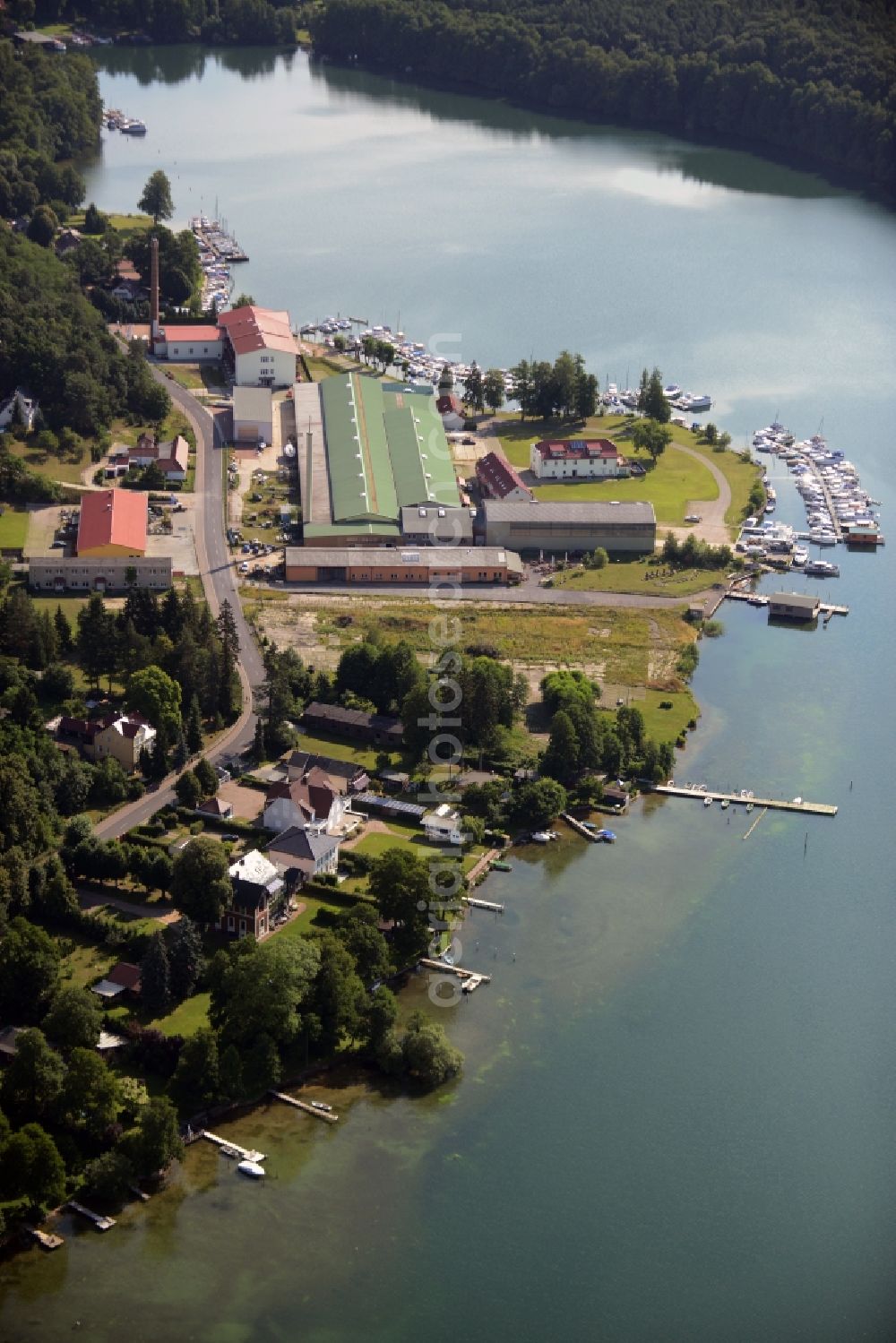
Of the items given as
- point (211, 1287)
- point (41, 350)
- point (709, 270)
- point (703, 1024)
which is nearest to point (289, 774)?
point (703, 1024)

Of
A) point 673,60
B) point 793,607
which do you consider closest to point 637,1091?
point 793,607

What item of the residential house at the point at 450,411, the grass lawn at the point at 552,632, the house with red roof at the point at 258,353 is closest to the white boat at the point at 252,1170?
the grass lawn at the point at 552,632

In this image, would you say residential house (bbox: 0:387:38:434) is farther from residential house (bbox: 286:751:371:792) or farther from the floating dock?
the floating dock

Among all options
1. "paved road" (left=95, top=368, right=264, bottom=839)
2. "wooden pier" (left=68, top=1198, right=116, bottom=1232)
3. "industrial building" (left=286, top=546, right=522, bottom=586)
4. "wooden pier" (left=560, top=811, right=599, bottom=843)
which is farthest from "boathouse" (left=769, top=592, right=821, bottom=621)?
"wooden pier" (left=68, top=1198, right=116, bottom=1232)

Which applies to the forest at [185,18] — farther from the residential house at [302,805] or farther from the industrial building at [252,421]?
the residential house at [302,805]

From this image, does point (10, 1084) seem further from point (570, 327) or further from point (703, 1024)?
point (570, 327)
